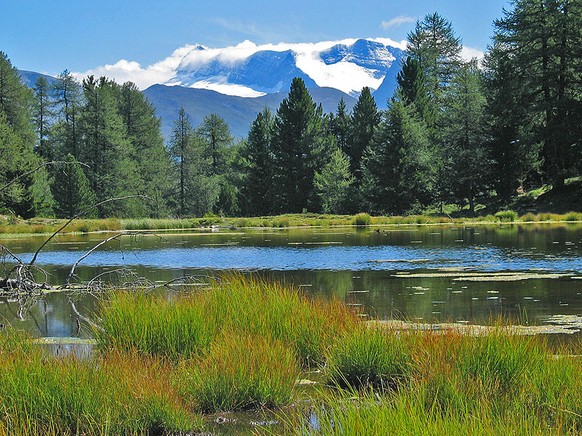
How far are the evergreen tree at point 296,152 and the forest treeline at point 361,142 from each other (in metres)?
0.12

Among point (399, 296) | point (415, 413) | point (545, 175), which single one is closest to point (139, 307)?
point (415, 413)

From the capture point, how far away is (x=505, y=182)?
4956 cm

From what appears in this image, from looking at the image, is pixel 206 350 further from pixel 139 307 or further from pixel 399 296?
pixel 399 296

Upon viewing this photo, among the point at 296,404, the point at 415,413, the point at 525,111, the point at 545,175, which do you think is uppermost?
the point at 525,111

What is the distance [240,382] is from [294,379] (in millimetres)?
543

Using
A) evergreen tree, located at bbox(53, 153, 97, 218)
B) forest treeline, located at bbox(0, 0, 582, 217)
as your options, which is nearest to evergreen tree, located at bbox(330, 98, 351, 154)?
forest treeline, located at bbox(0, 0, 582, 217)

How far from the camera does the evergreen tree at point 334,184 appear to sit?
60188 millimetres

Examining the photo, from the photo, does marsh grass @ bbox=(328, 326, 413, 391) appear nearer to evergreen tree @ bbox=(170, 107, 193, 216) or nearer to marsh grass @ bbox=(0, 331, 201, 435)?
marsh grass @ bbox=(0, 331, 201, 435)

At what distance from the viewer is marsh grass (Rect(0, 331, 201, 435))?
4875mm

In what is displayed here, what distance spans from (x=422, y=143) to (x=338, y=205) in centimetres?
931

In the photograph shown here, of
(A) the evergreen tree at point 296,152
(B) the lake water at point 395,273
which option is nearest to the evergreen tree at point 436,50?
(A) the evergreen tree at point 296,152

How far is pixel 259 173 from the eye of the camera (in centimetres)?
6981

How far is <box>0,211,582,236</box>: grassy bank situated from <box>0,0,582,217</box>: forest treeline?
2.93 meters

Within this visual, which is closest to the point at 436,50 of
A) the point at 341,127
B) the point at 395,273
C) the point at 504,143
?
the point at 341,127
